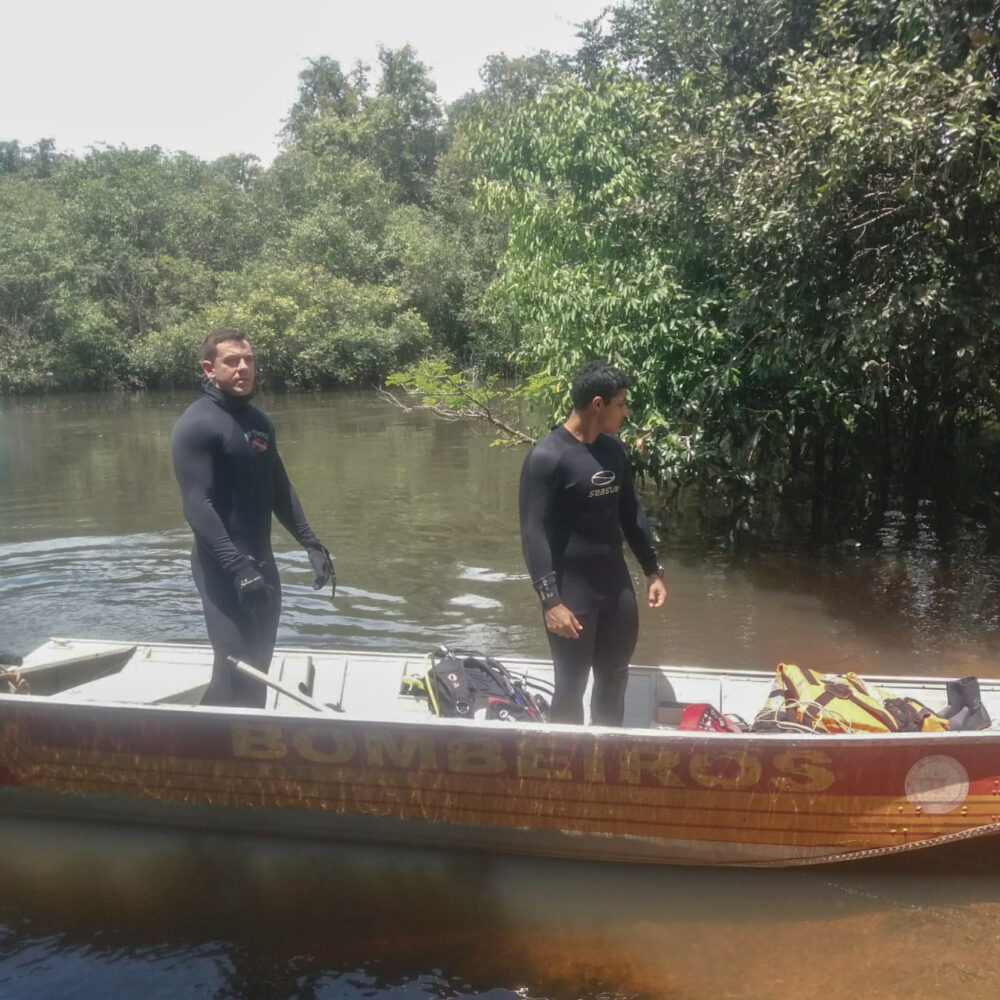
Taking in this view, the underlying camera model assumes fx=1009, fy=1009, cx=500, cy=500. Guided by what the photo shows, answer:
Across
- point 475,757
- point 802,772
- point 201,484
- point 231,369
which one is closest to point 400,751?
point 475,757

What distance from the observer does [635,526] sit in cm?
445

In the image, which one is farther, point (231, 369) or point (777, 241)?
point (777, 241)

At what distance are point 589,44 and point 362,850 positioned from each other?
54.6 ft

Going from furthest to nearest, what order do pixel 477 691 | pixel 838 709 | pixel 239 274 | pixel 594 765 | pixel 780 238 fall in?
pixel 239 274, pixel 780 238, pixel 477 691, pixel 838 709, pixel 594 765

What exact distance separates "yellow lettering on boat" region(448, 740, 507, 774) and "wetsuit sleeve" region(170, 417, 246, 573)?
1158mm

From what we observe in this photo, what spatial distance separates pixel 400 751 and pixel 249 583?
36.4 inches

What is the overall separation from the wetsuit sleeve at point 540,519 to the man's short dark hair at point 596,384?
270 millimetres

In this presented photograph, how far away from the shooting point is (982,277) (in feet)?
21.9

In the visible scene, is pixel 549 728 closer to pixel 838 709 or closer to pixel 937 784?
pixel 838 709

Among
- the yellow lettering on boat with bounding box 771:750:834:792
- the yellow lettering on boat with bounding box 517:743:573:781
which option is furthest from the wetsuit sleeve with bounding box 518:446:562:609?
the yellow lettering on boat with bounding box 771:750:834:792

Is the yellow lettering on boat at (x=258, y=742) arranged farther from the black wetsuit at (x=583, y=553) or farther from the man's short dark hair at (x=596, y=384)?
the man's short dark hair at (x=596, y=384)

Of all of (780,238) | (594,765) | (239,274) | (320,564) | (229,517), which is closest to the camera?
(594,765)

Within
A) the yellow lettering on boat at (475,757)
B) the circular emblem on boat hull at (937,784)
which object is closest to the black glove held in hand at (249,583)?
the yellow lettering on boat at (475,757)

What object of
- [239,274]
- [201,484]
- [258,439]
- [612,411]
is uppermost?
[239,274]
